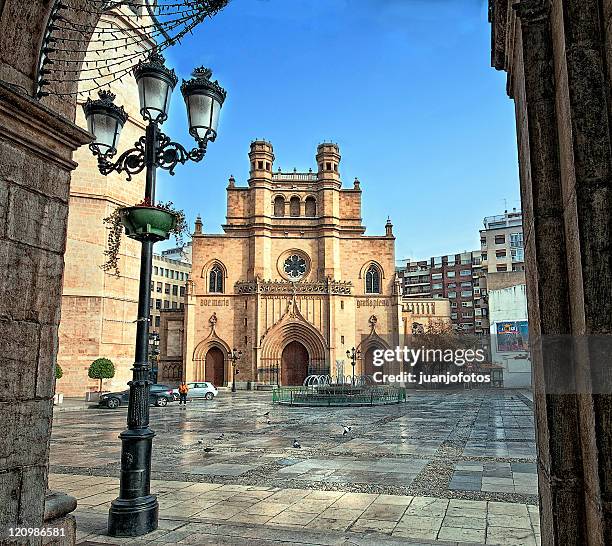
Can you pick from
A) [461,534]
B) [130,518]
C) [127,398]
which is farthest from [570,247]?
[127,398]

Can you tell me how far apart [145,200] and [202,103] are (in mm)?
1381

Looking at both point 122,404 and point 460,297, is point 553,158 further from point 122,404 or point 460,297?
point 460,297

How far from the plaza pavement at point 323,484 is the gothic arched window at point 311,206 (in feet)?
104

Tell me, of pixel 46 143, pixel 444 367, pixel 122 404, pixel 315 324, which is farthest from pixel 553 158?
pixel 444 367

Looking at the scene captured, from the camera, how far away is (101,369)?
2805 centimetres

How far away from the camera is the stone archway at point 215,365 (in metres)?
41.4

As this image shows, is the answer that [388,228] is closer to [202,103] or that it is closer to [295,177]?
[295,177]

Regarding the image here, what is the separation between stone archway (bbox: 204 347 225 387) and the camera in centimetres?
4144

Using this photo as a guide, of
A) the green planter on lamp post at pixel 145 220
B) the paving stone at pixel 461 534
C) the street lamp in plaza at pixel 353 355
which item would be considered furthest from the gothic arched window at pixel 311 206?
the paving stone at pixel 461 534

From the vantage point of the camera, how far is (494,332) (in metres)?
47.3

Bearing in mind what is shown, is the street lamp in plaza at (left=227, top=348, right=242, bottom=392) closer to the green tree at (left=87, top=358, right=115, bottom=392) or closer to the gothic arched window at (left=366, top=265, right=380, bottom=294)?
the green tree at (left=87, top=358, right=115, bottom=392)

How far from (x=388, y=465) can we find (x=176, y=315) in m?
36.2

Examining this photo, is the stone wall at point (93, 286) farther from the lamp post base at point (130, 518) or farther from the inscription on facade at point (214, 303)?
the lamp post base at point (130, 518)

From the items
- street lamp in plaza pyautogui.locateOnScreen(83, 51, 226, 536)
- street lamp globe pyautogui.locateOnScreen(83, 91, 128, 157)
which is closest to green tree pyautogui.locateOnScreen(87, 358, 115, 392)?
street lamp in plaza pyautogui.locateOnScreen(83, 51, 226, 536)
